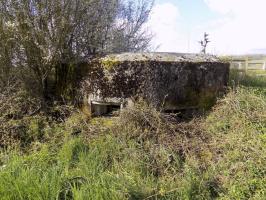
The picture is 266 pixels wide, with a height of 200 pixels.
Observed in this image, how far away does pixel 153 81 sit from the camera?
206 inches

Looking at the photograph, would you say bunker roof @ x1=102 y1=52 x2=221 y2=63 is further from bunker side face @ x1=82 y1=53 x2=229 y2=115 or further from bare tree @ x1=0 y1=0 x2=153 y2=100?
bare tree @ x1=0 y1=0 x2=153 y2=100

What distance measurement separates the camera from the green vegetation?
334cm

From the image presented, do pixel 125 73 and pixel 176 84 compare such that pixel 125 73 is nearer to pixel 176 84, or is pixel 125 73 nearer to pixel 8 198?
pixel 176 84

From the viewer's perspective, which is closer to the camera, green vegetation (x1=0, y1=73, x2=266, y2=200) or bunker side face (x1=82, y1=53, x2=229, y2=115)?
green vegetation (x1=0, y1=73, x2=266, y2=200)

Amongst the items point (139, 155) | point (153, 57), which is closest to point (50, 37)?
point (153, 57)

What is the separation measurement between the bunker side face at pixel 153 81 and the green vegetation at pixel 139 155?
0.26m

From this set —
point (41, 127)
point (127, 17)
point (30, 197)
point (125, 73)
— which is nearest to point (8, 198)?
point (30, 197)

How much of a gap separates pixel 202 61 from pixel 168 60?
612mm

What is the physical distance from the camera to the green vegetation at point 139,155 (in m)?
3.34

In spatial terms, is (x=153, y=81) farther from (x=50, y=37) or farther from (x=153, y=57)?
(x=50, y=37)

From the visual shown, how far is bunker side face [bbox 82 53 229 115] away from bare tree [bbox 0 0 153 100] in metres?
0.54

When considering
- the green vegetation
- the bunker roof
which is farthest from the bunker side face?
the green vegetation

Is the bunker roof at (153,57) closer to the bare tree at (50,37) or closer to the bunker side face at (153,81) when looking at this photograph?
the bunker side face at (153,81)

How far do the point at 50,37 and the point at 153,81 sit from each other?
66.8 inches
